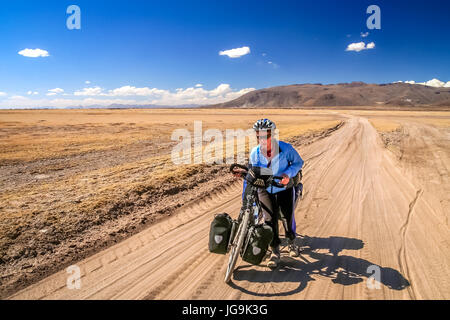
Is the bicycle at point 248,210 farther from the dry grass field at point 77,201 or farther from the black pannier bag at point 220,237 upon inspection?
the dry grass field at point 77,201

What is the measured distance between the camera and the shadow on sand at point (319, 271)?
12.0ft

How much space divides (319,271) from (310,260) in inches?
13.1

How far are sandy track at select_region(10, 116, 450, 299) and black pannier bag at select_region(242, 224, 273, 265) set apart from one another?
0.41 m

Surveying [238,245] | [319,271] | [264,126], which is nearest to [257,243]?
[238,245]

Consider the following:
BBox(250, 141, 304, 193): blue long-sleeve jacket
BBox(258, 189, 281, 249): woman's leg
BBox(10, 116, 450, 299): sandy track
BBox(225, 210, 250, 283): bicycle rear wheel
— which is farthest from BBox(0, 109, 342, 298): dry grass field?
BBox(250, 141, 304, 193): blue long-sleeve jacket

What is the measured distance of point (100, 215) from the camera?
244 inches

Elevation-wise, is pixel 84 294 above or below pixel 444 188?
below

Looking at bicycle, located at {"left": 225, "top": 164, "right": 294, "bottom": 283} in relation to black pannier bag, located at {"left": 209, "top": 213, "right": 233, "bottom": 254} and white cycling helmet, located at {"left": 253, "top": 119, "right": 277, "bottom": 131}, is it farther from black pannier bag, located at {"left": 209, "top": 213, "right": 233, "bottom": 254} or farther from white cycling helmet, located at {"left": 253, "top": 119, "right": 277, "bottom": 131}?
white cycling helmet, located at {"left": 253, "top": 119, "right": 277, "bottom": 131}

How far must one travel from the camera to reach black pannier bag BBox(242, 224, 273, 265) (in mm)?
3611

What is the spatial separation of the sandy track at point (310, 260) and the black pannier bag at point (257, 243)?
0.41m

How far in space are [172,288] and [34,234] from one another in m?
3.65
